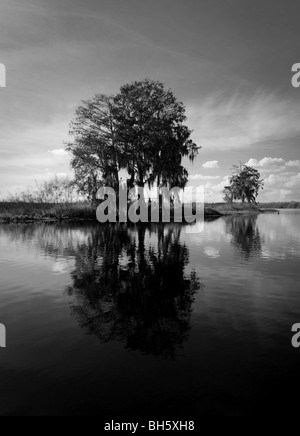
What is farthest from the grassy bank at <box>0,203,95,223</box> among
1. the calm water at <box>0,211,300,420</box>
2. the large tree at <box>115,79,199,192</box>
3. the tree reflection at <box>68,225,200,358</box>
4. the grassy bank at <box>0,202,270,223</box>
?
the calm water at <box>0,211,300,420</box>

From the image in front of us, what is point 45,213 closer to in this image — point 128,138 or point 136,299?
point 128,138

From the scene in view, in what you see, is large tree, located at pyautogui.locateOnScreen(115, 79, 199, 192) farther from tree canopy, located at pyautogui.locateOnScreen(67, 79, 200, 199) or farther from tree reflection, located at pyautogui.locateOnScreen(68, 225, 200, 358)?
tree reflection, located at pyautogui.locateOnScreen(68, 225, 200, 358)

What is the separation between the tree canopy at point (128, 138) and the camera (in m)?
43.9

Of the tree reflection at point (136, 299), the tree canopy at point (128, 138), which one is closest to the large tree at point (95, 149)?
the tree canopy at point (128, 138)

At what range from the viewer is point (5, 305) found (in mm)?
8109

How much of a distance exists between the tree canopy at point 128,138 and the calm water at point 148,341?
33.6 metres

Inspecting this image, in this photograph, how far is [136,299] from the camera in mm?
8320

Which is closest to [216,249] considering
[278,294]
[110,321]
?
[278,294]

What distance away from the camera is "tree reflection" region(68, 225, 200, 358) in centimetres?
606

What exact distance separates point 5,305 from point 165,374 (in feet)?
18.1

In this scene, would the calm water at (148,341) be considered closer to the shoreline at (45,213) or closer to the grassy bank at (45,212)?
the shoreline at (45,213)

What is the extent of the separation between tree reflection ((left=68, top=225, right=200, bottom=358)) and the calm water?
0.13ft
